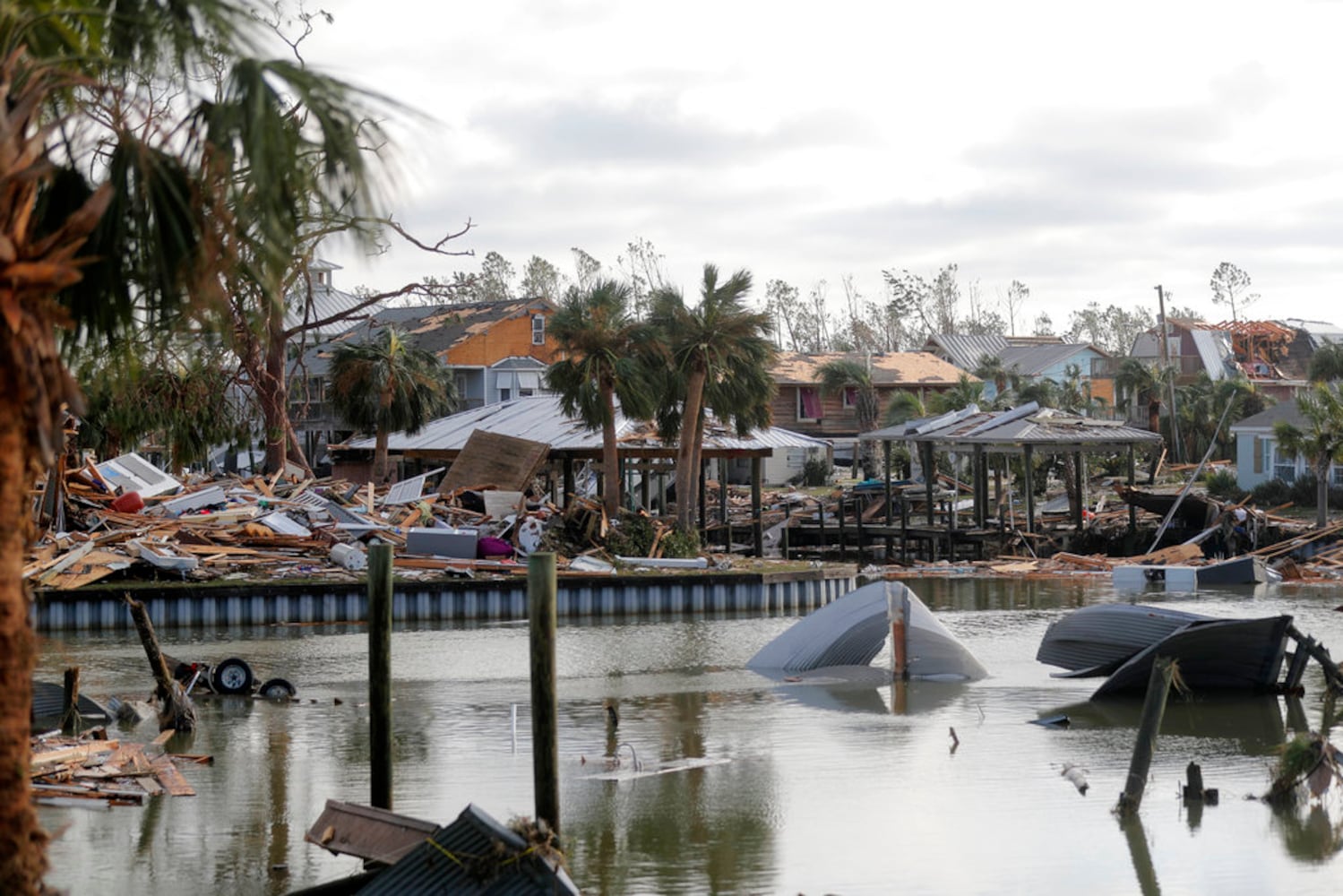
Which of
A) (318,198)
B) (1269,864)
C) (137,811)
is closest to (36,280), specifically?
(318,198)

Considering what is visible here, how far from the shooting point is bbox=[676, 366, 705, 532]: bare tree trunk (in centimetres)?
3703

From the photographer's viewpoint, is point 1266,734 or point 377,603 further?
point 1266,734

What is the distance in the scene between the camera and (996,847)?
12852 millimetres

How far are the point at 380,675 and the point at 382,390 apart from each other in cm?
3544

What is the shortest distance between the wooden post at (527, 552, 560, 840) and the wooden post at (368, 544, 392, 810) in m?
1.72

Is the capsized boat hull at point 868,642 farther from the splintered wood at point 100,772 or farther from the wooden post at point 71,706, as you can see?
the splintered wood at point 100,772

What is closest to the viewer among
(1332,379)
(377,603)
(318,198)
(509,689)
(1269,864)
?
(318,198)

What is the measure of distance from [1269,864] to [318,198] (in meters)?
9.04

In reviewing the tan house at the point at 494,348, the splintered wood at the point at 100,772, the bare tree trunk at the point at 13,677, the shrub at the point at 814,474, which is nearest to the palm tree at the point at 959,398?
the shrub at the point at 814,474

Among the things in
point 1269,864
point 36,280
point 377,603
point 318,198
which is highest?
point 318,198

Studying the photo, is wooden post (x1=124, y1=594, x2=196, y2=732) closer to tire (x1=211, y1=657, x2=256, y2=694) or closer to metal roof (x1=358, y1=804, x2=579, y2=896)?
tire (x1=211, y1=657, x2=256, y2=694)

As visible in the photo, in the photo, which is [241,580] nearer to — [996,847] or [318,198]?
[996,847]

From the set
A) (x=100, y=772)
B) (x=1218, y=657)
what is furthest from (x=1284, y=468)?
(x=100, y=772)

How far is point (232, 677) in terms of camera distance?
20.6m
